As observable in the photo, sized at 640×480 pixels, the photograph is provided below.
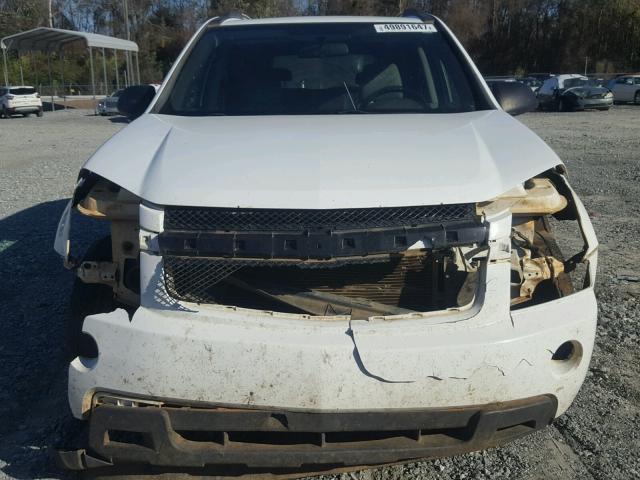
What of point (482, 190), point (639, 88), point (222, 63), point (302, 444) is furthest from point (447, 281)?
point (639, 88)

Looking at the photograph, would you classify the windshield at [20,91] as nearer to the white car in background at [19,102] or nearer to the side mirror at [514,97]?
the white car in background at [19,102]

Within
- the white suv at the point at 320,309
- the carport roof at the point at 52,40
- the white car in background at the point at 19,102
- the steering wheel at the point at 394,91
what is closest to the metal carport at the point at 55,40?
the carport roof at the point at 52,40

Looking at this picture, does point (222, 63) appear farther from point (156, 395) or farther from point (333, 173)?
point (156, 395)

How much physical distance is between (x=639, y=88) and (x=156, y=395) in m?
36.7

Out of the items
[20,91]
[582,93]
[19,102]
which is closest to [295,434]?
[582,93]

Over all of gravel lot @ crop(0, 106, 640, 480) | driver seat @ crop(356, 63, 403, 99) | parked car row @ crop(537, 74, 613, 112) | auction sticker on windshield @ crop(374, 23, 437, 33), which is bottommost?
parked car row @ crop(537, 74, 613, 112)

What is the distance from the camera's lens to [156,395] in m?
2.50

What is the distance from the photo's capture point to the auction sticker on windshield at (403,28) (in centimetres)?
443

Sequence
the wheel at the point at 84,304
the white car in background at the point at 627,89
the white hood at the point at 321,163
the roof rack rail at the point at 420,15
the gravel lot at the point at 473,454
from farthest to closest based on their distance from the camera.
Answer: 1. the white car in background at the point at 627,89
2. the roof rack rail at the point at 420,15
3. the gravel lot at the point at 473,454
4. the wheel at the point at 84,304
5. the white hood at the point at 321,163

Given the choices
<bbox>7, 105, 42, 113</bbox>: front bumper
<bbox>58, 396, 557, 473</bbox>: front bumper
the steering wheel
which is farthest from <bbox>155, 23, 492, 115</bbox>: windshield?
<bbox>7, 105, 42, 113</bbox>: front bumper

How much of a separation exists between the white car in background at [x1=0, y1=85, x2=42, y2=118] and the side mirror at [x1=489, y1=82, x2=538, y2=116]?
37.4m

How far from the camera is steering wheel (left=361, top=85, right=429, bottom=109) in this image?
160 inches

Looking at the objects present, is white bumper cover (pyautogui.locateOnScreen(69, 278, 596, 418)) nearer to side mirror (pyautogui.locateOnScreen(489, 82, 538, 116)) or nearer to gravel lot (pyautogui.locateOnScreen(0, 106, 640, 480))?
gravel lot (pyautogui.locateOnScreen(0, 106, 640, 480))

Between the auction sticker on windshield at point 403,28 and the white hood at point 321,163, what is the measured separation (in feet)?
4.24
